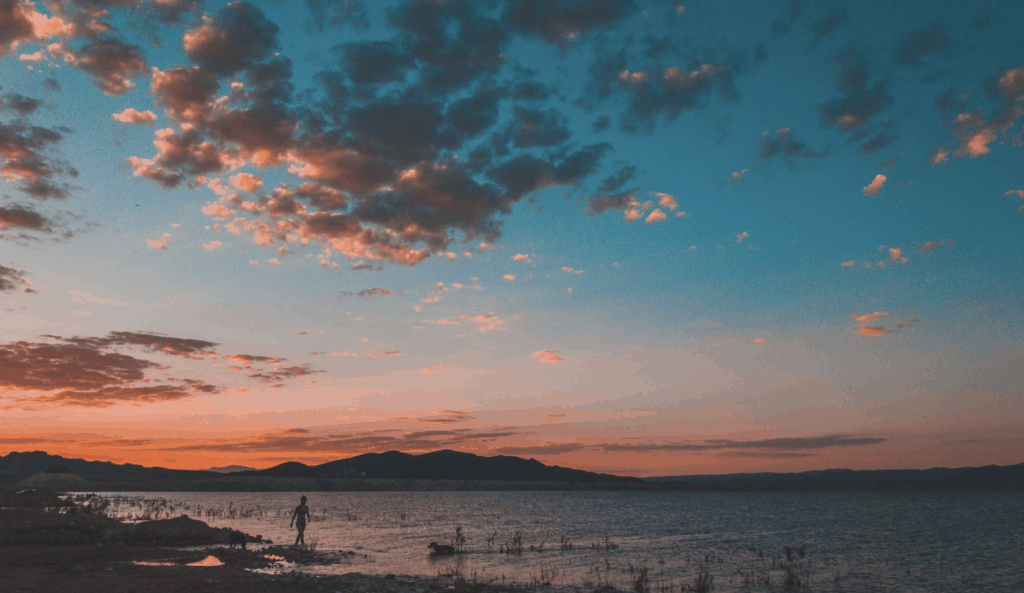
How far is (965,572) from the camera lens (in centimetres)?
3984

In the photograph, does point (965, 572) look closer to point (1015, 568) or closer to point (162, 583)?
point (1015, 568)

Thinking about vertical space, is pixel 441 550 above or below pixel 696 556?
above

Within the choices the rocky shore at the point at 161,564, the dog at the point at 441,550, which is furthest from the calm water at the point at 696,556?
the rocky shore at the point at 161,564

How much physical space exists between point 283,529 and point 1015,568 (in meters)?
65.7

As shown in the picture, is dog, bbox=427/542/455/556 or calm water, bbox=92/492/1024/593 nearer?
calm water, bbox=92/492/1024/593

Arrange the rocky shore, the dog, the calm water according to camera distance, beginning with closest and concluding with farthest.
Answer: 1. the rocky shore
2. the calm water
3. the dog

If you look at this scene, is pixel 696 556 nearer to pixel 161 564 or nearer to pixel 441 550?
pixel 441 550

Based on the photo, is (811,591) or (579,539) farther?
(579,539)

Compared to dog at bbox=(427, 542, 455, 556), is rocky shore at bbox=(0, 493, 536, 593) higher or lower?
higher

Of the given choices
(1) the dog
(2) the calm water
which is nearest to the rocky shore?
(2) the calm water

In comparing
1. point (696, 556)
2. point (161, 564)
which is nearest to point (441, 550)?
point (161, 564)

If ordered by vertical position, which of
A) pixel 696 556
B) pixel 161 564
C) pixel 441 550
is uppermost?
pixel 161 564

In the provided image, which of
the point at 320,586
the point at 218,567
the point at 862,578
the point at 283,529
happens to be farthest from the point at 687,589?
the point at 283,529

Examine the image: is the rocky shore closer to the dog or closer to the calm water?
the calm water
